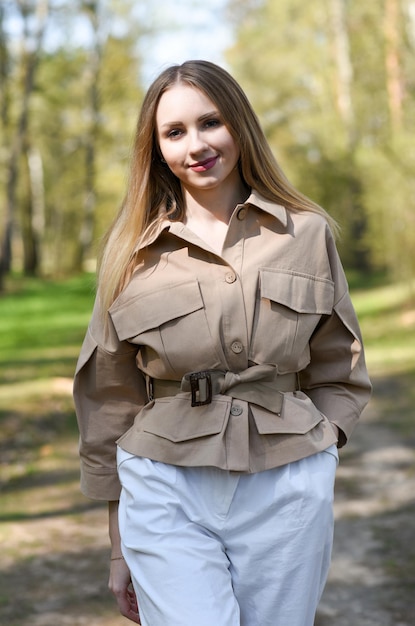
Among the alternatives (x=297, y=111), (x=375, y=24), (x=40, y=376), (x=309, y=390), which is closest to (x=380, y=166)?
(x=375, y=24)

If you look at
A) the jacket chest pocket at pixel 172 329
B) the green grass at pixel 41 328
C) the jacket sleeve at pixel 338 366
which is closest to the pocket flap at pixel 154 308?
the jacket chest pocket at pixel 172 329

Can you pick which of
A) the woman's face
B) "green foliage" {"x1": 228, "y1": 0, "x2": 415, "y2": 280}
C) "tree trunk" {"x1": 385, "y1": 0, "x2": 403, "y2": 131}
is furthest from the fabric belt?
"green foliage" {"x1": 228, "y1": 0, "x2": 415, "y2": 280}

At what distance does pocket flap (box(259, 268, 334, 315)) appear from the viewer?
2.56m

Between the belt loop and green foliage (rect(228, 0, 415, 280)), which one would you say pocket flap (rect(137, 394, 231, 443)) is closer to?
the belt loop

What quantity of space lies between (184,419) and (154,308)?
0.94 ft

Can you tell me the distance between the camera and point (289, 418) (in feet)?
8.36

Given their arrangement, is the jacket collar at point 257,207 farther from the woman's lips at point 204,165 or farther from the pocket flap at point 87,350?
the pocket flap at point 87,350

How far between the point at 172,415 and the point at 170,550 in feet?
1.12

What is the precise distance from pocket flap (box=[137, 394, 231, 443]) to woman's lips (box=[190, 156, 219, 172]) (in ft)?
1.91

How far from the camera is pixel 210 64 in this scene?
8.79 feet

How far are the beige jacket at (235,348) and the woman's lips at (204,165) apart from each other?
14cm

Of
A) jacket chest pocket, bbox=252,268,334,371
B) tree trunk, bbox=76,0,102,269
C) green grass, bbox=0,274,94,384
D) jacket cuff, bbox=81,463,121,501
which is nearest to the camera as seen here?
jacket chest pocket, bbox=252,268,334,371

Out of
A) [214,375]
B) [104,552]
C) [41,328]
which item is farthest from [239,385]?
[41,328]

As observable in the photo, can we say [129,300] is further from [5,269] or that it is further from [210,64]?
[5,269]
